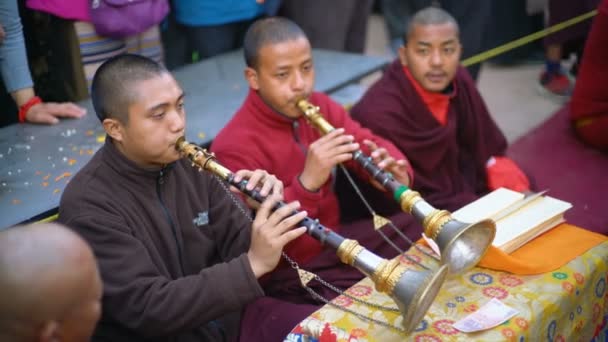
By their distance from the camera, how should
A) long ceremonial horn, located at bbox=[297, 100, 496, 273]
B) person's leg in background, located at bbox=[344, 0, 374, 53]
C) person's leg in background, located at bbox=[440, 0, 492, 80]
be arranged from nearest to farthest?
long ceremonial horn, located at bbox=[297, 100, 496, 273] < person's leg in background, located at bbox=[344, 0, 374, 53] < person's leg in background, located at bbox=[440, 0, 492, 80]

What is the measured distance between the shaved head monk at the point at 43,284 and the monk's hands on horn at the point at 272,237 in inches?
22.4

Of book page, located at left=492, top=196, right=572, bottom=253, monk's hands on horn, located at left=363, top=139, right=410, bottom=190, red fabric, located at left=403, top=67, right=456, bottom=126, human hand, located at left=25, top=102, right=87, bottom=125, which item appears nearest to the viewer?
book page, located at left=492, top=196, right=572, bottom=253

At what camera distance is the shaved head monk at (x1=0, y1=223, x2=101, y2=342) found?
127 centimetres

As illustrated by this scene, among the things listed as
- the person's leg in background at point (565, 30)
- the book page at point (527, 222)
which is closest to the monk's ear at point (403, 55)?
the book page at point (527, 222)

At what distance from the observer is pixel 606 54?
11.2 ft

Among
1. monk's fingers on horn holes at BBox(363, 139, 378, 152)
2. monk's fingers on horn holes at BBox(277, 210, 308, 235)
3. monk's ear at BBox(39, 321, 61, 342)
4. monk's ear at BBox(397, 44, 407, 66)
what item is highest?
monk's ear at BBox(397, 44, 407, 66)

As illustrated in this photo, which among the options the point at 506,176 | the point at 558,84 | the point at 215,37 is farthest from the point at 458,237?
the point at 558,84

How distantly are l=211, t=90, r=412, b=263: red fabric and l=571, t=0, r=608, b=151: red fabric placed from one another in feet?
4.58

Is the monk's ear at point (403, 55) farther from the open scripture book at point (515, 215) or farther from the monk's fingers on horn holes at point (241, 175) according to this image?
the monk's fingers on horn holes at point (241, 175)

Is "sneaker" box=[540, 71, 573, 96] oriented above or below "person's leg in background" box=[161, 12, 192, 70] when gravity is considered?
below

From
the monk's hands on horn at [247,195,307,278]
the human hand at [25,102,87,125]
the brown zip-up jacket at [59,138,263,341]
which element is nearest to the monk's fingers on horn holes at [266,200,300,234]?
the monk's hands on horn at [247,195,307,278]

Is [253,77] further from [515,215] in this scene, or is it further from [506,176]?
[506,176]

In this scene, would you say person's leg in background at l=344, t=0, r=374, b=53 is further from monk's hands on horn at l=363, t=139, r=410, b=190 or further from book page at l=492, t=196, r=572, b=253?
book page at l=492, t=196, r=572, b=253

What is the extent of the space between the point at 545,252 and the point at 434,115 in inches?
45.1
